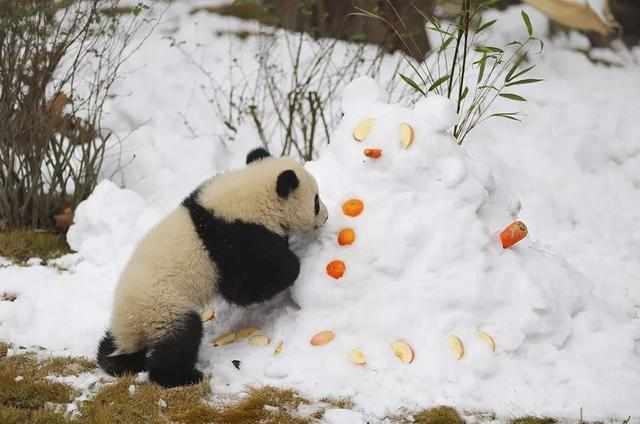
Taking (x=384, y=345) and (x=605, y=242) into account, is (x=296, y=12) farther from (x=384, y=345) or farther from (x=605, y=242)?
(x=384, y=345)

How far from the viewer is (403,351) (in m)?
4.13

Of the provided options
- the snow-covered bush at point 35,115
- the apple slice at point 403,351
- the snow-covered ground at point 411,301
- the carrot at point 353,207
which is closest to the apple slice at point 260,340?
the snow-covered ground at point 411,301

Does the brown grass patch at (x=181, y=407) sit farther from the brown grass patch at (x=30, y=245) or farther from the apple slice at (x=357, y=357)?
the brown grass patch at (x=30, y=245)

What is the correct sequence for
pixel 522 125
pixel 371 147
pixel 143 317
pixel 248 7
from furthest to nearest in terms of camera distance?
pixel 248 7 < pixel 522 125 < pixel 371 147 < pixel 143 317

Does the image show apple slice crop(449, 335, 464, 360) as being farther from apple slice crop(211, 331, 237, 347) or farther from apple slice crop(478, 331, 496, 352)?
apple slice crop(211, 331, 237, 347)

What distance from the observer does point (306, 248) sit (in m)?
4.57

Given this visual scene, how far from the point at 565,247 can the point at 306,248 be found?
2519mm

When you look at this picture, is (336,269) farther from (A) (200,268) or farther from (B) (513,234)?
(B) (513,234)

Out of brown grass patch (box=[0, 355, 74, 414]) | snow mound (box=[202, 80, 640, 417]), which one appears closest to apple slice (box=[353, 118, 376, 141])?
snow mound (box=[202, 80, 640, 417])

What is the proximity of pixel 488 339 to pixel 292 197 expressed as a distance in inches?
49.2

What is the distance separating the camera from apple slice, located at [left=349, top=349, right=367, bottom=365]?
4.14 meters

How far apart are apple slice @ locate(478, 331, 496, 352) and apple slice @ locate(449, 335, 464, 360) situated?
0.12 m

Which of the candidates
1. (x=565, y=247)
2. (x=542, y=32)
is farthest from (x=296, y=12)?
(x=565, y=247)

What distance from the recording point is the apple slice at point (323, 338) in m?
4.27
